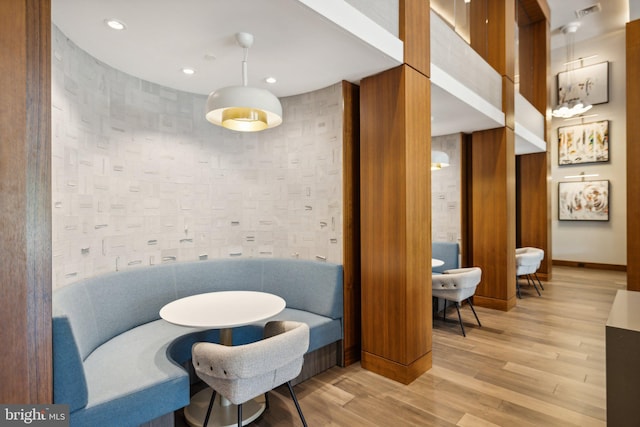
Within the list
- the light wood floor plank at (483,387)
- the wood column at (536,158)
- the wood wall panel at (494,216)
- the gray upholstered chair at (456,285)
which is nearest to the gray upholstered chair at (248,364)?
the light wood floor plank at (483,387)

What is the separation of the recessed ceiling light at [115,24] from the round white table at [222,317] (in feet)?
6.19

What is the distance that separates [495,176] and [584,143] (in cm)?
504

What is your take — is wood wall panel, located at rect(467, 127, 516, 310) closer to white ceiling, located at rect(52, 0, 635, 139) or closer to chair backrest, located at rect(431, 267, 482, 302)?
chair backrest, located at rect(431, 267, 482, 302)

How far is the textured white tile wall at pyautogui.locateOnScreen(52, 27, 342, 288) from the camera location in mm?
2422

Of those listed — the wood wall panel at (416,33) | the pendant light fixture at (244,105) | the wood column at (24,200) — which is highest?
the wood wall panel at (416,33)

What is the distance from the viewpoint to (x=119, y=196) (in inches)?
112

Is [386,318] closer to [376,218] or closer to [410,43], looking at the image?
[376,218]

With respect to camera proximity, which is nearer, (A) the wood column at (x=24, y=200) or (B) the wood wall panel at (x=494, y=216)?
(A) the wood column at (x=24, y=200)

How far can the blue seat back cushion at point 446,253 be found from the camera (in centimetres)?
496

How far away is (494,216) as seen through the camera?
4758mm

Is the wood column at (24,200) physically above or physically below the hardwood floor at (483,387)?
above

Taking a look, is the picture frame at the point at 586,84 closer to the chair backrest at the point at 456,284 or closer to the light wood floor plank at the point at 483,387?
the light wood floor plank at the point at 483,387

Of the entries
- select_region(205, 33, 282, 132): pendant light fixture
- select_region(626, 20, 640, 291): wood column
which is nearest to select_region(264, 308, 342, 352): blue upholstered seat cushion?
select_region(205, 33, 282, 132): pendant light fixture

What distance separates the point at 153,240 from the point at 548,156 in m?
7.54
